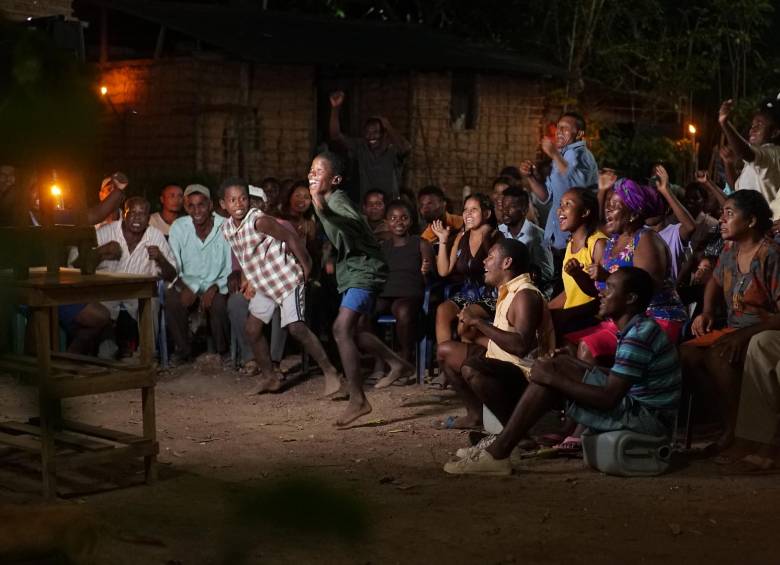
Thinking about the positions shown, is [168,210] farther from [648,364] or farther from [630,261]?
[648,364]

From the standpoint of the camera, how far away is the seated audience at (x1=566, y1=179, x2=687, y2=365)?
617 centimetres

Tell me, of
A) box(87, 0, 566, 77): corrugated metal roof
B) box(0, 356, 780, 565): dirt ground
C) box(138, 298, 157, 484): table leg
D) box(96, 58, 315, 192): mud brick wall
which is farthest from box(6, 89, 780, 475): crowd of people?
box(87, 0, 566, 77): corrugated metal roof

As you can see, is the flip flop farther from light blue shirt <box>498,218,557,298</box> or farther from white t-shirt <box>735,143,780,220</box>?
white t-shirt <box>735,143,780,220</box>

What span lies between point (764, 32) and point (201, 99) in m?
11.8

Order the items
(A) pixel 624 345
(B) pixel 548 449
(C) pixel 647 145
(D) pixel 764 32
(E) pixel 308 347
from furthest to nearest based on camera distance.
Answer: (D) pixel 764 32, (C) pixel 647 145, (E) pixel 308 347, (B) pixel 548 449, (A) pixel 624 345

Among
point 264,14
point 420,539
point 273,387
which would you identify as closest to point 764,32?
point 264,14

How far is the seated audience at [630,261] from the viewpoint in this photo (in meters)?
6.17

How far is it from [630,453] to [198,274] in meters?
4.81

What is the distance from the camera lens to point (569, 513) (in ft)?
16.3

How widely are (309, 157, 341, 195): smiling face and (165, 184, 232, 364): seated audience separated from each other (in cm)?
249

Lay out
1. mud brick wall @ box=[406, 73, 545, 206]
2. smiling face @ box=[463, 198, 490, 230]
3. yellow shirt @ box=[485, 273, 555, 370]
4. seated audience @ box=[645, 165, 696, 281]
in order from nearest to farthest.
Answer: yellow shirt @ box=[485, 273, 555, 370] < seated audience @ box=[645, 165, 696, 281] < smiling face @ box=[463, 198, 490, 230] < mud brick wall @ box=[406, 73, 545, 206]

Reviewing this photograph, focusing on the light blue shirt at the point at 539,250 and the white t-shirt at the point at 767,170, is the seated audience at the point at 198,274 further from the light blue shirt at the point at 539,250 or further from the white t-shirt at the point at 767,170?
the white t-shirt at the point at 767,170

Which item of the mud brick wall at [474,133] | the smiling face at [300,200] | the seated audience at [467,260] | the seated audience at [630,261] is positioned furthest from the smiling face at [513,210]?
the mud brick wall at [474,133]

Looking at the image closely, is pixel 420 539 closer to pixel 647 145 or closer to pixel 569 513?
pixel 569 513
